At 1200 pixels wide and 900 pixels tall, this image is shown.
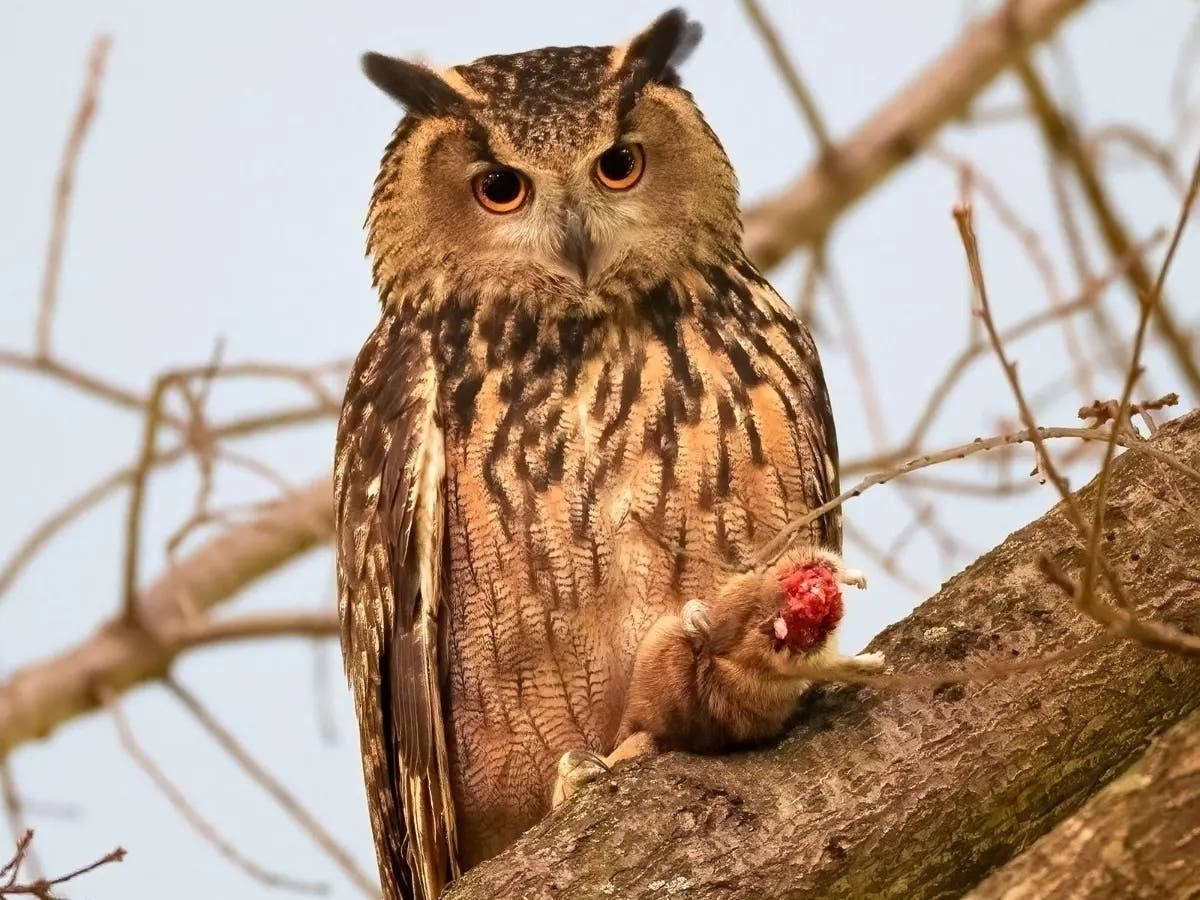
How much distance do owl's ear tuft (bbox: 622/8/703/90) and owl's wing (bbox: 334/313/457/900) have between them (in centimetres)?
55

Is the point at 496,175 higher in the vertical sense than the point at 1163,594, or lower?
higher

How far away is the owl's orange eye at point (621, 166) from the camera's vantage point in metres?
2.55

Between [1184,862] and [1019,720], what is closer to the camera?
[1184,862]

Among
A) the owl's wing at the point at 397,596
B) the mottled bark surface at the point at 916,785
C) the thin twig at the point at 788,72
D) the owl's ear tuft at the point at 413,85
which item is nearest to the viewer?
the mottled bark surface at the point at 916,785

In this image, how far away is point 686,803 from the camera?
1.88m

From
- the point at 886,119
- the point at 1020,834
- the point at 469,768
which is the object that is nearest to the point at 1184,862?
the point at 1020,834

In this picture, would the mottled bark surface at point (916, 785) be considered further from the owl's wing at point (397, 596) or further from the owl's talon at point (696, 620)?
the owl's wing at point (397, 596)

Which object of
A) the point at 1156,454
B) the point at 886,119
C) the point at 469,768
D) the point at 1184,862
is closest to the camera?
the point at 1184,862

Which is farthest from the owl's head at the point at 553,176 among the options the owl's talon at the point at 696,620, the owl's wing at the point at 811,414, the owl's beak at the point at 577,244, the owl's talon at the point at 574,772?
the owl's talon at the point at 574,772

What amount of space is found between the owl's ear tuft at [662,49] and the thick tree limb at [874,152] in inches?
47.9

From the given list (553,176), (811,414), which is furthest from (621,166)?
(811,414)

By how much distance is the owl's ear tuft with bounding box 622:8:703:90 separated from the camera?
8.66ft

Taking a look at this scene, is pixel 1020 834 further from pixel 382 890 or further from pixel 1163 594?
pixel 382 890

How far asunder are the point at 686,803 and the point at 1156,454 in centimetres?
64
